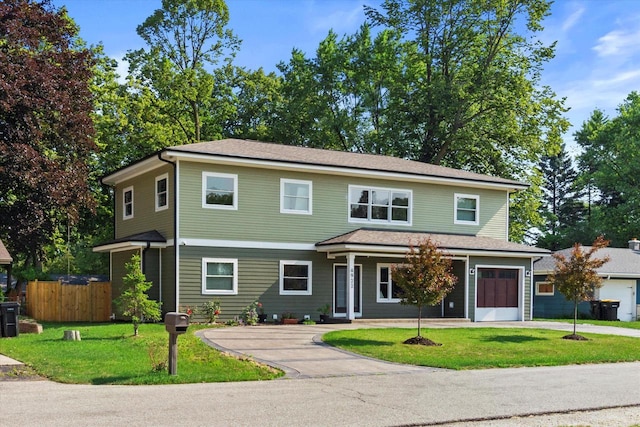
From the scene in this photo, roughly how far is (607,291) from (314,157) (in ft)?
65.0

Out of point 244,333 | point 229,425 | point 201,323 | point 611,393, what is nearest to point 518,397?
point 611,393

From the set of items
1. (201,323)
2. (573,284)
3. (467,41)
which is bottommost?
(201,323)

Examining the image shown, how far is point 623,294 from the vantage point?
126 feet

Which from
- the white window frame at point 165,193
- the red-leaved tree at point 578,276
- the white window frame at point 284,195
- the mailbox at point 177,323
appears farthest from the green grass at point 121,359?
the red-leaved tree at point 578,276

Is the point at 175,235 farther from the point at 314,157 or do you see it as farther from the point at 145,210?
the point at 314,157

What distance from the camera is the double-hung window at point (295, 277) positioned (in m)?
26.1

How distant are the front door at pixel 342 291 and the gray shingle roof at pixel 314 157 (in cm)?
407

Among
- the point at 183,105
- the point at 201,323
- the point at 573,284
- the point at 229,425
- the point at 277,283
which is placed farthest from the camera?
the point at 183,105

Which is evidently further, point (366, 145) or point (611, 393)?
point (366, 145)

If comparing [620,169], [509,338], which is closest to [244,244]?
[509,338]

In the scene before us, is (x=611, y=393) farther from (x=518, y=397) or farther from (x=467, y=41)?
(x=467, y=41)

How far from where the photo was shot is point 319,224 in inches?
1063

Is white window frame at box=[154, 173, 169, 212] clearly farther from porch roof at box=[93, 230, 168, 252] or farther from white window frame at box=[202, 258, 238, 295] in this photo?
white window frame at box=[202, 258, 238, 295]

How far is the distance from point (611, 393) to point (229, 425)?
7295 millimetres
